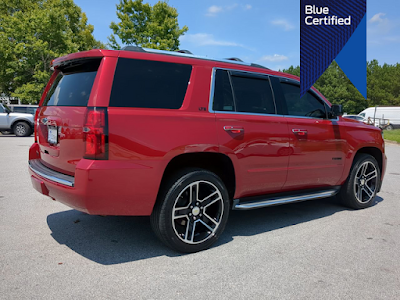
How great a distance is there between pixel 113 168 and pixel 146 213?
0.57 m

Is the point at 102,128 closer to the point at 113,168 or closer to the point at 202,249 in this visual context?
the point at 113,168

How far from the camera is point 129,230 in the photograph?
421 centimetres

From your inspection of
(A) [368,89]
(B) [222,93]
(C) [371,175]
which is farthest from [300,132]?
(A) [368,89]

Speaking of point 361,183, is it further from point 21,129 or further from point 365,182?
point 21,129

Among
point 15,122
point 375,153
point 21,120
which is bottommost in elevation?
point 375,153

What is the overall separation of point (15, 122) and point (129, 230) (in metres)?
17.1

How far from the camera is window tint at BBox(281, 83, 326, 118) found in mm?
4641

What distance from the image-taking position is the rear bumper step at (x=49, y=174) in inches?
128

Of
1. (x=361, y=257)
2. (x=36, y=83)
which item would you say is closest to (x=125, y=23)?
(x=36, y=83)

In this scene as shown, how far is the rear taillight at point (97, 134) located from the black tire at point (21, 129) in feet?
58.6

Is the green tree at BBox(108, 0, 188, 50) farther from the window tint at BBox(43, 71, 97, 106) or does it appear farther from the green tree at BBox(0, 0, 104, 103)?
the window tint at BBox(43, 71, 97, 106)

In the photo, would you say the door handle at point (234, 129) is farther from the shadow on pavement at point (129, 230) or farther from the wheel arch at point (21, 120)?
the wheel arch at point (21, 120)

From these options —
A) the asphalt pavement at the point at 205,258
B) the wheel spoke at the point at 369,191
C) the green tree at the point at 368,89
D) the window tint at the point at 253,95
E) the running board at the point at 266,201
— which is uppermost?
the green tree at the point at 368,89

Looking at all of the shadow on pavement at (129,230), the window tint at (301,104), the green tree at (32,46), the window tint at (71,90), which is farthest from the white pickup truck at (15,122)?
the window tint at (301,104)
